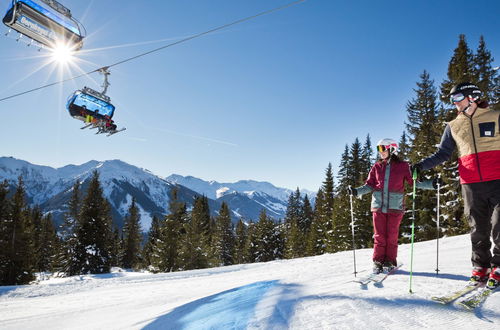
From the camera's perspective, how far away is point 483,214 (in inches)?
151

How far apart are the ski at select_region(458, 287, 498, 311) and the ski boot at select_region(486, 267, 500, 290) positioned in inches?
1.9

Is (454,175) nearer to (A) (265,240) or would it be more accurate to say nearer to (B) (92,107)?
(B) (92,107)

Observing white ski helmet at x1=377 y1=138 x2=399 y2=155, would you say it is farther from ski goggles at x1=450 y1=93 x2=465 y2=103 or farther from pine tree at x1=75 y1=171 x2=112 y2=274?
pine tree at x1=75 y1=171 x2=112 y2=274

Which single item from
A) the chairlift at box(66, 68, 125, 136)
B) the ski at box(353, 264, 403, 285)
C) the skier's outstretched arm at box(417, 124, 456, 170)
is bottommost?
the ski at box(353, 264, 403, 285)

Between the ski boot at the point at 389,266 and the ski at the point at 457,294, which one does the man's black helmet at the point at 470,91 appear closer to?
the ski at the point at 457,294

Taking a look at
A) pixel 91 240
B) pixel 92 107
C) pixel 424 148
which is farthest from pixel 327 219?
pixel 92 107

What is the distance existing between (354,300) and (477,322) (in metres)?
1.27

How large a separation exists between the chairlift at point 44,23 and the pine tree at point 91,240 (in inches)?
796

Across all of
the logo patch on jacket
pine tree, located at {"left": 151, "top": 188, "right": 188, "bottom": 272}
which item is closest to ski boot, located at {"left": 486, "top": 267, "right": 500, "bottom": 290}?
the logo patch on jacket

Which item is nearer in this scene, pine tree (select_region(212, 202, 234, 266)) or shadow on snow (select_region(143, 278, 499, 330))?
shadow on snow (select_region(143, 278, 499, 330))

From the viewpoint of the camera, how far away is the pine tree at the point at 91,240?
2881 centimetres

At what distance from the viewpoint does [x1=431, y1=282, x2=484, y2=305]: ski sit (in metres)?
3.22

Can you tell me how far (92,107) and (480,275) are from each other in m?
17.5

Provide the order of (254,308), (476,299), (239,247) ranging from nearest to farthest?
1. (476,299)
2. (254,308)
3. (239,247)
